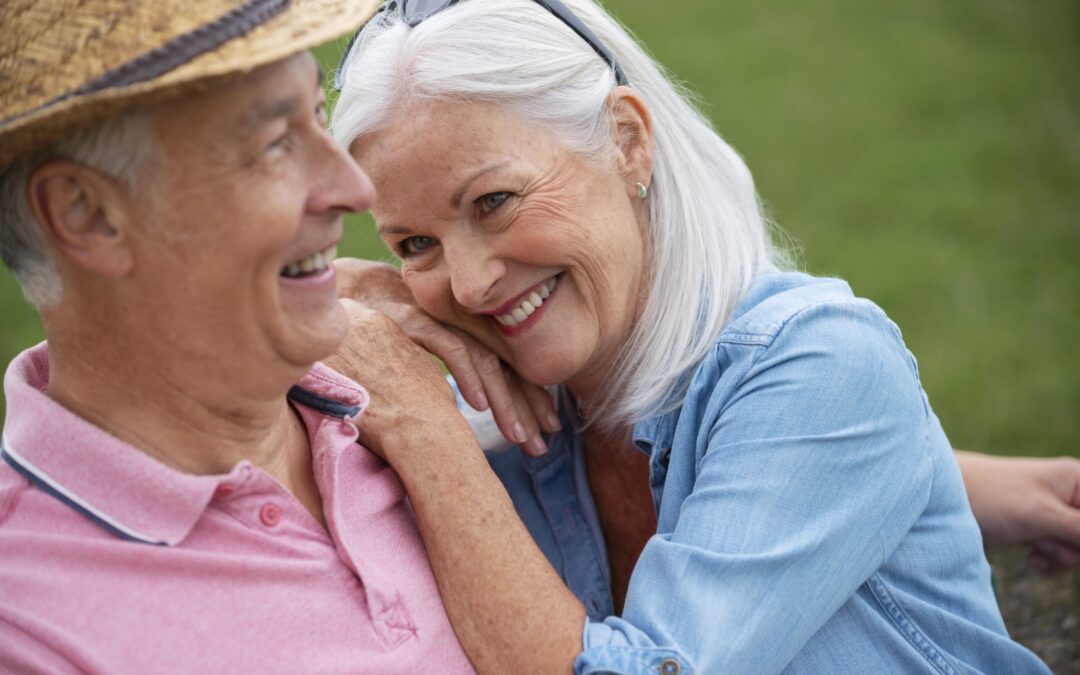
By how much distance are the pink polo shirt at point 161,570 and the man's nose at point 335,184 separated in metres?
0.48

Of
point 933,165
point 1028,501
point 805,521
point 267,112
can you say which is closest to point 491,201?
point 267,112

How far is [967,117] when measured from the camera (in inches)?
361

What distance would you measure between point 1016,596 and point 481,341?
207cm

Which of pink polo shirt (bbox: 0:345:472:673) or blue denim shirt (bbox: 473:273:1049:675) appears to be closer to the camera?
pink polo shirt (bbox: 0:345:472:673)

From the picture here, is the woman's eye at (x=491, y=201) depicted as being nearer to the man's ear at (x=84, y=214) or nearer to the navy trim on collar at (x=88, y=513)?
the man's ear at (x=84, y=214)

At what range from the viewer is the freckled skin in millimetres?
2869

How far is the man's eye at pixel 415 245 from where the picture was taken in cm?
306

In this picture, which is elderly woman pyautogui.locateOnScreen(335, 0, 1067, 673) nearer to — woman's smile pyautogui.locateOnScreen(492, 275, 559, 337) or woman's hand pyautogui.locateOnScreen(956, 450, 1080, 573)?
woman's smile pyautogui.locateOnScreen(492, 275, 559, 337)

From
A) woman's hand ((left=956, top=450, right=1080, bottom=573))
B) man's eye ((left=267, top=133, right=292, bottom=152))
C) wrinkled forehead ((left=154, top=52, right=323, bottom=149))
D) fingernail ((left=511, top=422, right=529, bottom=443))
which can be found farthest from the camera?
woman's hand ((left=956, top=450, right=1080, bottom=573))

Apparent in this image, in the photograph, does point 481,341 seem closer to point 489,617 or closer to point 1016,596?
point 489,617

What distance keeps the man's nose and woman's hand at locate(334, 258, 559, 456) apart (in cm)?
86

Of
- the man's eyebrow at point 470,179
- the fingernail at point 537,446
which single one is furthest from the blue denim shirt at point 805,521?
the man's eyebrow at point 470,179

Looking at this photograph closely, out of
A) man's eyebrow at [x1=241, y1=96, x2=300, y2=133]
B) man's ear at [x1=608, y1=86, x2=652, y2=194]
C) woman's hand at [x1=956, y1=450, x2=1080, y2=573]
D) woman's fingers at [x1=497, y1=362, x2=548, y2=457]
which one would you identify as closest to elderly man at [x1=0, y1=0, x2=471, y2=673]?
man's eyebrow at [x1=241, y1=96, x2=300, y2=133]

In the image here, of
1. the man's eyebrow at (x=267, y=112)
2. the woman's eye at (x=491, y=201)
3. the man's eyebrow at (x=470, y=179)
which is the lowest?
the woman's eye at (x=491, y=201)
